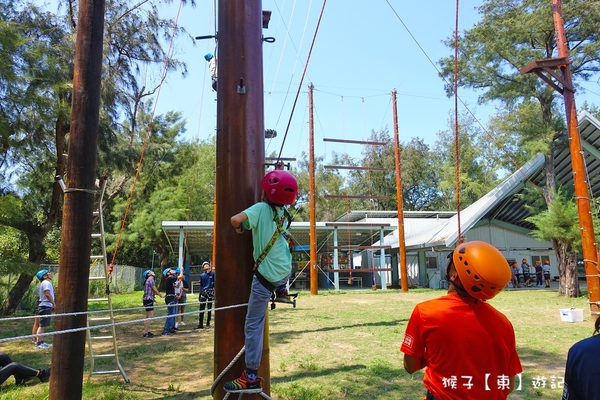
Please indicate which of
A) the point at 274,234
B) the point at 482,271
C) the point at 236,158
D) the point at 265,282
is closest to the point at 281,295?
the point at 265,282

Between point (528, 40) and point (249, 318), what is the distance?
20.9 metres

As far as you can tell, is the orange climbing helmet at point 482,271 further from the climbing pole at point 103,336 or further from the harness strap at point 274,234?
the climbing pole at point 103,336

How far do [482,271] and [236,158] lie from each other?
190 centimetres

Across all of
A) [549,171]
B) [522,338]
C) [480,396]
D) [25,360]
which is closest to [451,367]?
[480,396]

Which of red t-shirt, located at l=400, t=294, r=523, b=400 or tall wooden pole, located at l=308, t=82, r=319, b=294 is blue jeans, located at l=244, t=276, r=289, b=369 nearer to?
red t-shirt, located at l=400, t=294, r=523, b=400

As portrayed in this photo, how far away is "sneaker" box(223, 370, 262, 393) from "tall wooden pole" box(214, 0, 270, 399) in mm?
104

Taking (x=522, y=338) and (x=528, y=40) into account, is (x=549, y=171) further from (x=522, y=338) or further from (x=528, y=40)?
(x=522, y=338)

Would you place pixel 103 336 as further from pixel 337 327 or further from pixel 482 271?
pixel 482 271

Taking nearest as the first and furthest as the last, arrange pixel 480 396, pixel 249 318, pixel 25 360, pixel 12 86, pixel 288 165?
pixel 480 396 → pixel 249 318 → pixel 288 165 → pixel 25 360 → pixel 12 86

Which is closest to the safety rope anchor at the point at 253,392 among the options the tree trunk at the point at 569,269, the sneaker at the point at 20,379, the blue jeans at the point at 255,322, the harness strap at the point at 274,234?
the blue jeans at the point at 255,322

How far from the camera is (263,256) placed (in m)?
3.05

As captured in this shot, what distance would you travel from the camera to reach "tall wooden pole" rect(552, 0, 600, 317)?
9.39 metres

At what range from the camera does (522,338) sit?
868 centimetres

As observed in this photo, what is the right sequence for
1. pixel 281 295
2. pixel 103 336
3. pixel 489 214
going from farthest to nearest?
1. pixel 489 214
2. pixel 103 336
3. pixel 281 295
